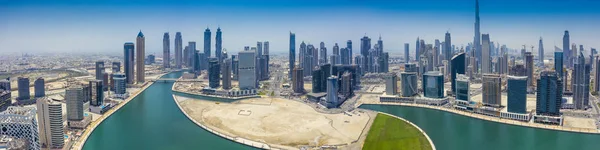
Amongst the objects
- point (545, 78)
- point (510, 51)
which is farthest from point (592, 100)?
point (510, 51)

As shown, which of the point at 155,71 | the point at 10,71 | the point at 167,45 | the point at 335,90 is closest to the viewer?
the point at 335,90

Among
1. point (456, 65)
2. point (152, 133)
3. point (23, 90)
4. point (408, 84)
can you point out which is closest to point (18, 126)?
point (152, 133)

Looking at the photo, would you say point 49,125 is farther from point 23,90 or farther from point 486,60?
point 486,60

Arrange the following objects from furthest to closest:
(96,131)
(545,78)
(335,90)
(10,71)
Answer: (10,71)
(335,90)
(545,78)
(96,131)

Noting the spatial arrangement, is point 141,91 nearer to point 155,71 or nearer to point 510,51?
point 155,71

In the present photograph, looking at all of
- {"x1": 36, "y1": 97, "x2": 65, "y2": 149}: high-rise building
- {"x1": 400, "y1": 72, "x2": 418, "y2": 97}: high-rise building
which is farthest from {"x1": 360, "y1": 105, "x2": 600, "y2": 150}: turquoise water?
{"x1": 36, "y1": 97, "x2": 65, "y2": 149}: high-rise building

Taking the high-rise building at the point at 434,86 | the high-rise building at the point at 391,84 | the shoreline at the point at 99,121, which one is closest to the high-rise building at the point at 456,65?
the high-rise building at the point at 434,86

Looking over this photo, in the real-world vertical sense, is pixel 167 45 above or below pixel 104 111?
above
